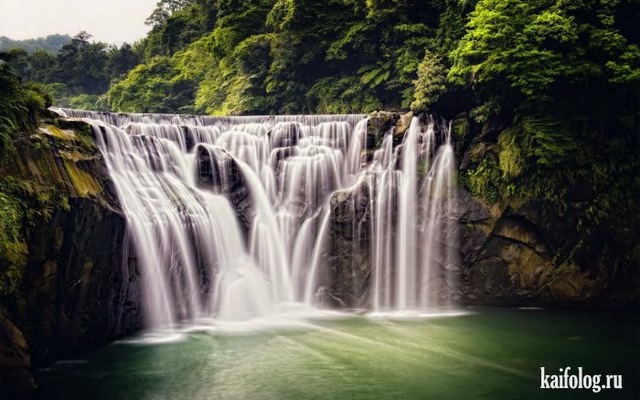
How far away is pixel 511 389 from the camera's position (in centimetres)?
1011

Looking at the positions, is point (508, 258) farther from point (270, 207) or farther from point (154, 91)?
point (154, 91)

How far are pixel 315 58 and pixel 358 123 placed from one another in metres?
9.75

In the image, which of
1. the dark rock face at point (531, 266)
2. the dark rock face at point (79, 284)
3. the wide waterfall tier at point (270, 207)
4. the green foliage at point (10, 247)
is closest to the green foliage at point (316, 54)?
the wide waterfall tier at point (270, 207)

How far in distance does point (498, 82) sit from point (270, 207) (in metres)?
8.24

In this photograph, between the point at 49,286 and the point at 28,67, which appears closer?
the point at 49,286

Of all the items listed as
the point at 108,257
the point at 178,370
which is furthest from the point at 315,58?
the point at 178,370

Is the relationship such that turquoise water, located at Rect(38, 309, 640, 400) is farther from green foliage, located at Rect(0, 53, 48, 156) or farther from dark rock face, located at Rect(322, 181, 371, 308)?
green foliage, located at Rect(0, 53, 48, 156)

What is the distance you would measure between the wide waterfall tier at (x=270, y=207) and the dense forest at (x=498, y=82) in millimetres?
1730

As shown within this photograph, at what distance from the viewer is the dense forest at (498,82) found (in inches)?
564

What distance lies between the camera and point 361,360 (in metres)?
11.5

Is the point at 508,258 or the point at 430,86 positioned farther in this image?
the point at 430,86

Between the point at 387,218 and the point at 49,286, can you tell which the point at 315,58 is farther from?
the point at 49,286

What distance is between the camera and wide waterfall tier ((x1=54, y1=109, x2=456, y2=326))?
14.0 meters

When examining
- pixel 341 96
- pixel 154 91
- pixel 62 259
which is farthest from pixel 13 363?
pixel 154 91
